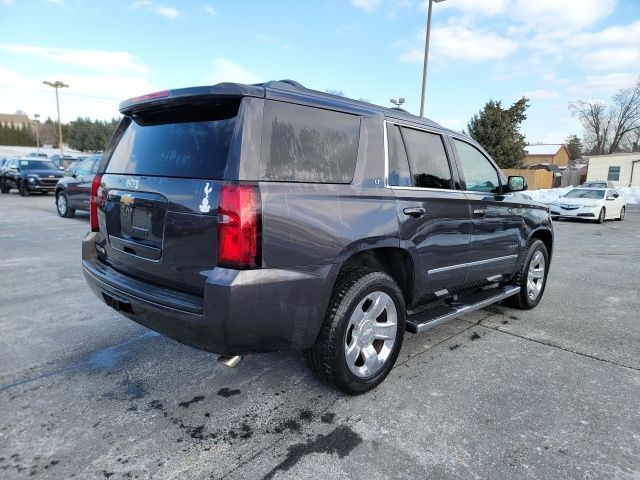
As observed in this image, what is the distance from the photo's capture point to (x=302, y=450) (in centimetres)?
242

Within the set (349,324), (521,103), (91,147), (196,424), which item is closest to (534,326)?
(349,324)

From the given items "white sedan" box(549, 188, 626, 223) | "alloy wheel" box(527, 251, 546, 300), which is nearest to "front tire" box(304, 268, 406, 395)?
"alloy wheel" box(527, 251, 546, 300)

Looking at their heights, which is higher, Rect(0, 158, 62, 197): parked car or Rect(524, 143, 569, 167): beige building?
Rect(524, 143, 569, 167): beige building

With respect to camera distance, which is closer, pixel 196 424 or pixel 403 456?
pixel 403 456

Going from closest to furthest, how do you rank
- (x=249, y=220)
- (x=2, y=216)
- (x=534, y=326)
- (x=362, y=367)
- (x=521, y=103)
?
(x=249, y=220)
(x=362, y=367)
(x=534, y=326)
(x=2, y=216)
(x=521, y=103)

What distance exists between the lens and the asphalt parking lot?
232 centimetres

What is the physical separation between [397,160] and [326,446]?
1989 millimetres

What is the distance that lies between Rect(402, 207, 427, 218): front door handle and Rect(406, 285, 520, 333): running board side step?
81 cm

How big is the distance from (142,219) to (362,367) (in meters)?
1.75

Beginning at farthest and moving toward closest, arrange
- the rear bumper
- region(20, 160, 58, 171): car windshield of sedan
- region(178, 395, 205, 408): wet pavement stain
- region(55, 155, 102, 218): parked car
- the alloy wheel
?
region(20, 160, 58, 171): car windshield of sedan, region(55, 155, 102, 218): parked car, the alloy wheel, region(178, 395, 205, 408): wet pavement stain, the rear bumper

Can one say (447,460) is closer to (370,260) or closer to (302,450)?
(302,450)

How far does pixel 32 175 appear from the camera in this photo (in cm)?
1858

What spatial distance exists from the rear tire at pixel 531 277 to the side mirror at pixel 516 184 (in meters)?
0.75

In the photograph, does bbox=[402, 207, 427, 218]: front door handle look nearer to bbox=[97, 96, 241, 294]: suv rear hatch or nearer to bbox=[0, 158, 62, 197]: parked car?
bbox=[97, 96, 241, 294]: suv rear hatch
